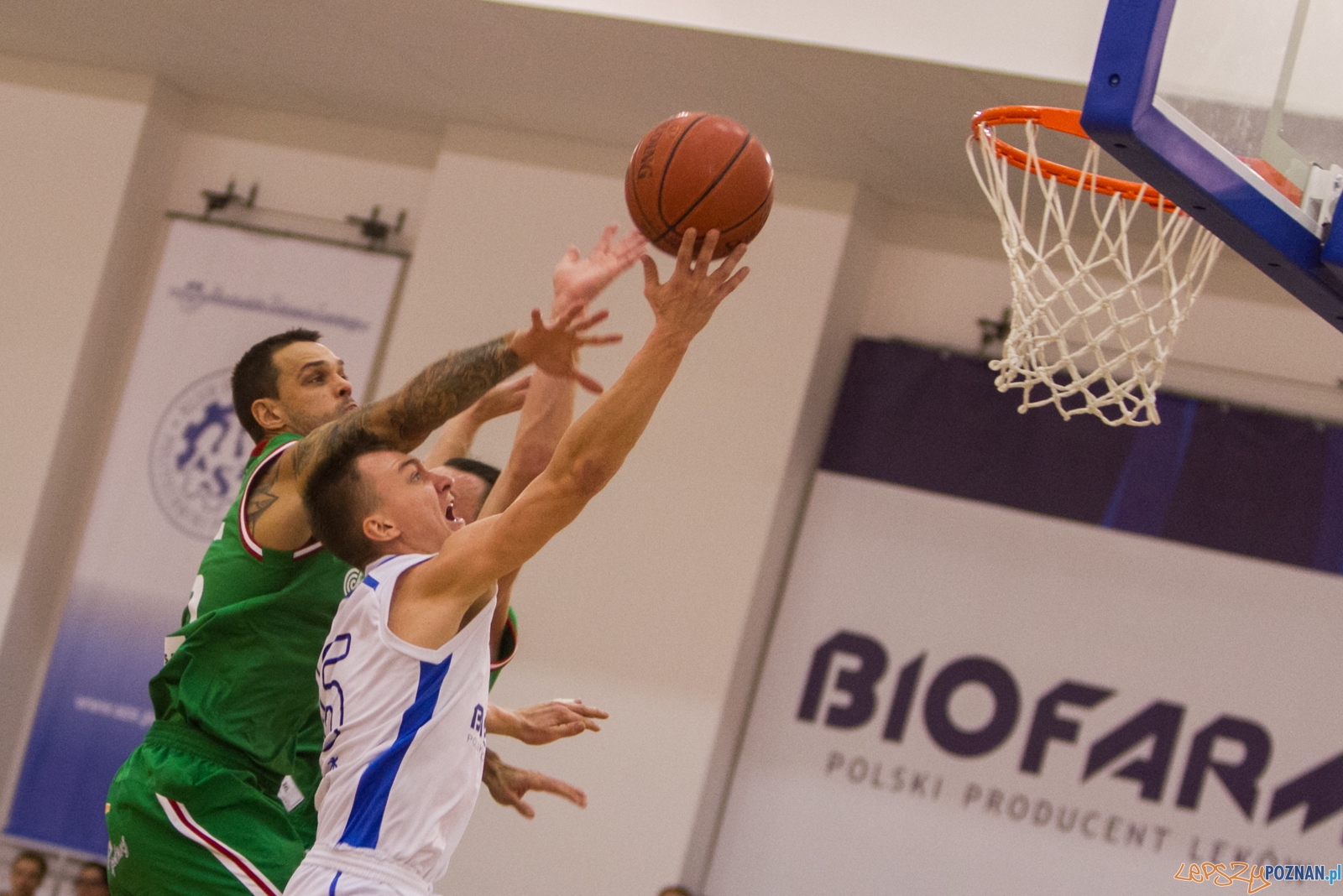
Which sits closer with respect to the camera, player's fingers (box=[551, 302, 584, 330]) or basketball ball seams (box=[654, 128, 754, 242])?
player's fingers (box=[551, 302, 584, 330])

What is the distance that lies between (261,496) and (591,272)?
1.17m

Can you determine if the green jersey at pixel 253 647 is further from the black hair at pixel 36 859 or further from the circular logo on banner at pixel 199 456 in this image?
the circular logo on banner at pixel 199 456

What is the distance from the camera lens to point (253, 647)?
342 centimetres

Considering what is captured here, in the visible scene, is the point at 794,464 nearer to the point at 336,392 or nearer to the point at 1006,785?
the point at 1006,785

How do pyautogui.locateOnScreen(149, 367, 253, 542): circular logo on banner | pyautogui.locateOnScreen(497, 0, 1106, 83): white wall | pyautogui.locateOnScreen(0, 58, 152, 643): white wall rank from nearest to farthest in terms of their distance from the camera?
pyautogui.locateOnScreen(497, 0, 1106, 83): white wall → pyautogui.locateOnScreen(149, 367, 253, 542): circular logo on banner → pyautogui.locateOnScreen(0, 58, 152, 643): white wall

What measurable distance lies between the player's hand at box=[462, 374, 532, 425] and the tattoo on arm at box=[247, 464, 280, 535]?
0.51 meters

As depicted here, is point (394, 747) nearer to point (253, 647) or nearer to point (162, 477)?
point (253, 647)

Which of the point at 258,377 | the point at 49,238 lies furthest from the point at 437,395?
the point at 49,238

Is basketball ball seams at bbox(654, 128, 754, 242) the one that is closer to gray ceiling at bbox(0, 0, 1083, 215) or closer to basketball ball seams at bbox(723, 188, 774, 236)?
basketball ball seams at bbox(723, 188, 774, 236)

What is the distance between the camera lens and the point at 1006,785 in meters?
6.46

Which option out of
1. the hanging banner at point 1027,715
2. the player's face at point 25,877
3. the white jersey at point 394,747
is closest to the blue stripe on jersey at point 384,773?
Result: the white jersey at point 394,747

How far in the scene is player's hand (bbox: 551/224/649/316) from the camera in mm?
2775

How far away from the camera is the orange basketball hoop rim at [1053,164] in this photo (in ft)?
12.9

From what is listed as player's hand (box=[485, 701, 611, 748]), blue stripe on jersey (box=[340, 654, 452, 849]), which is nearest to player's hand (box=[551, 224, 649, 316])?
blue stripe on jersey (box=[340, 654, 452, 849])
